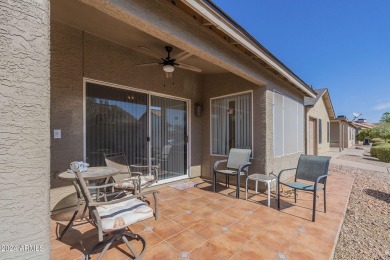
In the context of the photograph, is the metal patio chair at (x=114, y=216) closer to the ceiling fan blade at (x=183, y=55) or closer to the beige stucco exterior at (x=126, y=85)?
the beige stucco exterior at (x=126, y=85)

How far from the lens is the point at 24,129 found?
134 centimetres

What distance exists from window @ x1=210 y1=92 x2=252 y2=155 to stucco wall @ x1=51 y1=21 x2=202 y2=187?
260cm

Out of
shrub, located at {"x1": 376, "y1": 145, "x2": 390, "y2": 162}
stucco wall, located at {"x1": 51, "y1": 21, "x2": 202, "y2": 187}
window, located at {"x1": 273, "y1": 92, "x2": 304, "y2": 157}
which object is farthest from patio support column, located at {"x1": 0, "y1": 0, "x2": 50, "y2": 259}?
shrub, located at {"x1": 376, "y1": 145, "x2": 390, "y2": 162}

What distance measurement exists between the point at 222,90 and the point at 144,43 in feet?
8.62

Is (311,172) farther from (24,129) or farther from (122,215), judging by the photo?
(24,129)

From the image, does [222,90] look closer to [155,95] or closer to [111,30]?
[155,95]

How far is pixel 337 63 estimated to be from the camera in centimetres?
1320

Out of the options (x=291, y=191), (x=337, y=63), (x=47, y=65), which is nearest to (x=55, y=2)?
(x=47, y=65)

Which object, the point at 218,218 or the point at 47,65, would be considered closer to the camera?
the point at 47,65

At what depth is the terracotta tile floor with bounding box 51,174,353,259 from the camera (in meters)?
2.38

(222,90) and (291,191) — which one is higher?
(222,90)

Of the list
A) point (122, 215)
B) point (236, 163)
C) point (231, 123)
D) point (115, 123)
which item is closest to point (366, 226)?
point (236, 163)

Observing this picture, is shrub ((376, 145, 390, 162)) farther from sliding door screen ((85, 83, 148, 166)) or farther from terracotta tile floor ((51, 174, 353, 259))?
sliding door screen ((85, 83, 148, 166))

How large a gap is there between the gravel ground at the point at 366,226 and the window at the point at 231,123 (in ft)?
8.48
